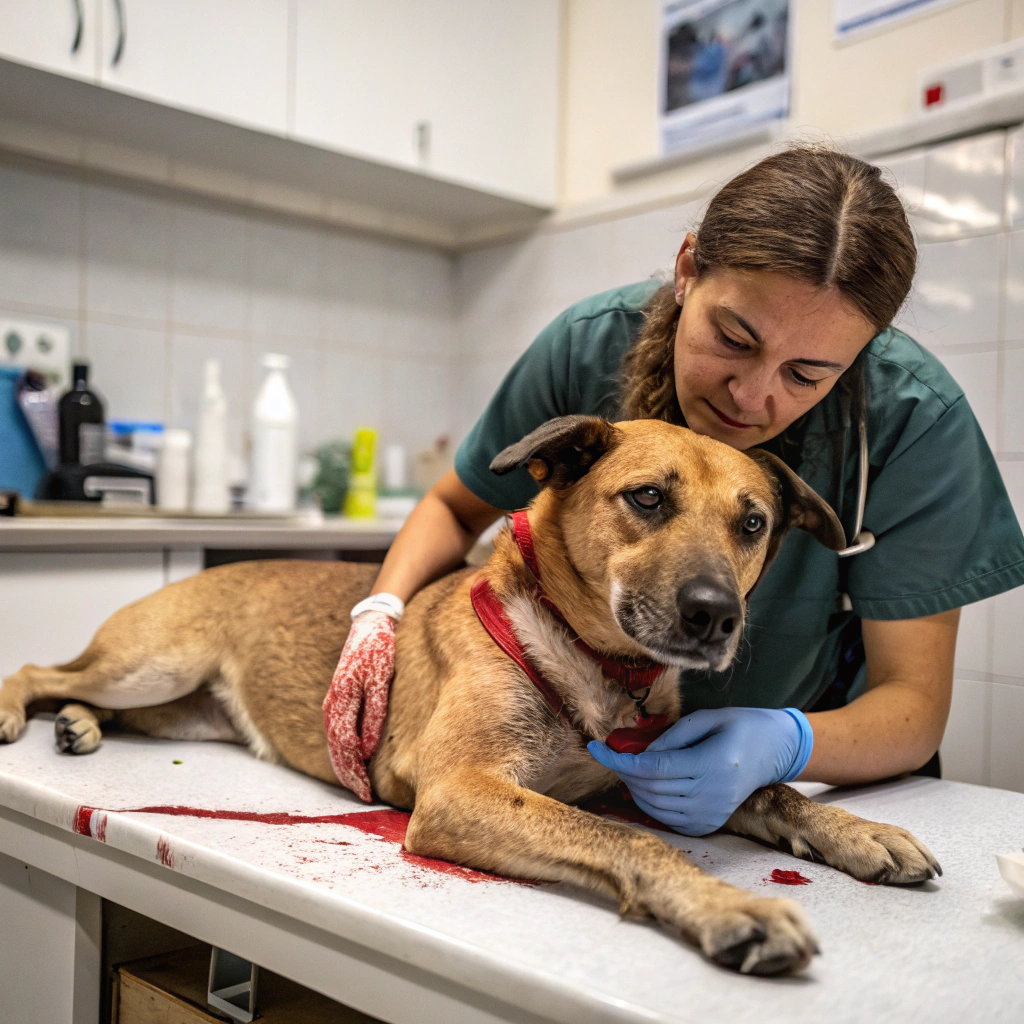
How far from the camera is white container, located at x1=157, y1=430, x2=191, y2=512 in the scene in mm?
2643

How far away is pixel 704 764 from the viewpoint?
1055mm

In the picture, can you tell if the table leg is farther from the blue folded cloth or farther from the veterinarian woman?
the blue folded cloth

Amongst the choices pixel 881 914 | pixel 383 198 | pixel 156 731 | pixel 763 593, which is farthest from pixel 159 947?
pixel 383 198

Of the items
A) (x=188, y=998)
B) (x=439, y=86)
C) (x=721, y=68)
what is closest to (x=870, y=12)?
(x=721, y=68)

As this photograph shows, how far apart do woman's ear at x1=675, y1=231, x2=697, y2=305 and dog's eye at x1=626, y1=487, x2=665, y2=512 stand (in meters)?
0.36

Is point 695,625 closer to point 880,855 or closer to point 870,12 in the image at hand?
point 880,855

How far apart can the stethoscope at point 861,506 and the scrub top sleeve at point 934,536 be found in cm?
3

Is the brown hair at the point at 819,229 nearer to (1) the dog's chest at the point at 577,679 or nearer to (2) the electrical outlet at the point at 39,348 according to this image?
(1) the dog's chest at the point at 577,679

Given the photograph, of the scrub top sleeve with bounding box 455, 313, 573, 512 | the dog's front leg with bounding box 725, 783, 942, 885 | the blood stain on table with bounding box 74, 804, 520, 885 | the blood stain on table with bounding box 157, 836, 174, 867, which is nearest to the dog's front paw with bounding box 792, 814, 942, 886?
the dog's front leg with bounding box 725, 783, 942, 885

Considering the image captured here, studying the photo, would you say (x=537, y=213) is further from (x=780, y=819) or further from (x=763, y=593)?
(x=780, y=819)

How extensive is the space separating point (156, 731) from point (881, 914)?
130 centimetres

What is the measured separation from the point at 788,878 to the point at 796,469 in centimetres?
67

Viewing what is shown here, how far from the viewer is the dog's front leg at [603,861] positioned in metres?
0.74

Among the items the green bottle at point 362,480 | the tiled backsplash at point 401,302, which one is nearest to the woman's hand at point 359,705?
the tiled backsplash at point 401,302
